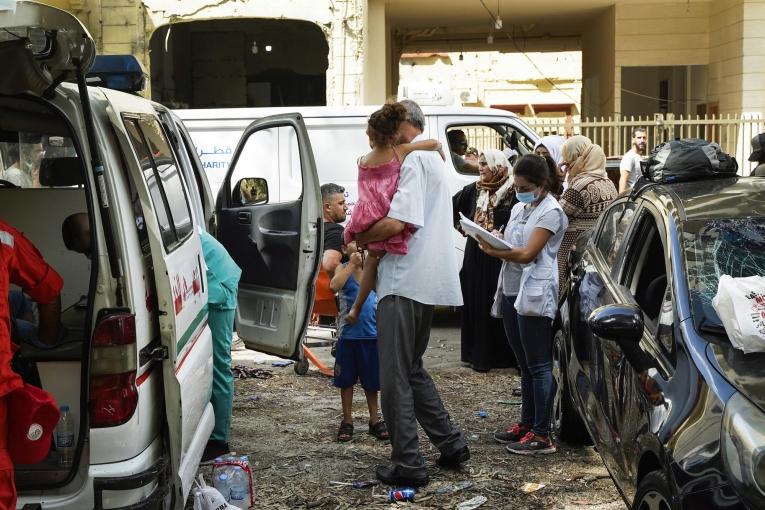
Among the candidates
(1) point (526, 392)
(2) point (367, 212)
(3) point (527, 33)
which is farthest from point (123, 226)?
(3) point (527, 33)

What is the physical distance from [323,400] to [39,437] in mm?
4094

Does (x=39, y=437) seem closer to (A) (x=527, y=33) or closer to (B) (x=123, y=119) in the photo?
(B) (x=123, y=119)

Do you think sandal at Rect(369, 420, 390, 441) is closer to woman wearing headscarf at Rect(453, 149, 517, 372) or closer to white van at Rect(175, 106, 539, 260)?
woman wearing headscarf at Rect(453, 149, 517, 372)

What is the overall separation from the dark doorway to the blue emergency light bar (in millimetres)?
15923

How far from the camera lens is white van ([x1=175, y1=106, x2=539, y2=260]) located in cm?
1027

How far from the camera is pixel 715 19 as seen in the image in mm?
18938

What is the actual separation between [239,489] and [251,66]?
17947 mm

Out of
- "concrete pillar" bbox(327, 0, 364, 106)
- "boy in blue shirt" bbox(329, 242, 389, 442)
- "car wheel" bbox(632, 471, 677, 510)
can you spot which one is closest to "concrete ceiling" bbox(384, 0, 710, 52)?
"concrete pillar" bbox(327, 0, 364, 106)

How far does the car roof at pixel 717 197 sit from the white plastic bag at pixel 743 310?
24.6 inches

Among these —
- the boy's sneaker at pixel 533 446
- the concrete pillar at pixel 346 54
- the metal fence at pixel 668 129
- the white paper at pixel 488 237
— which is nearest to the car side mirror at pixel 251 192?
the white paper at pixel 488 237

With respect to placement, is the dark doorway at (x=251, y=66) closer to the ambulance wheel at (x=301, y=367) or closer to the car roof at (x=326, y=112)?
the car roof at (x=326, y=112)

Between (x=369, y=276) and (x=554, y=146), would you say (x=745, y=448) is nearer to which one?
(x=369, y=276)

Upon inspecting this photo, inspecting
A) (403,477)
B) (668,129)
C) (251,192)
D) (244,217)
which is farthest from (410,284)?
(668,129)

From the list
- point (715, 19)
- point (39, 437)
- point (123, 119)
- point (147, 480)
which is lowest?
point (147, 480)
